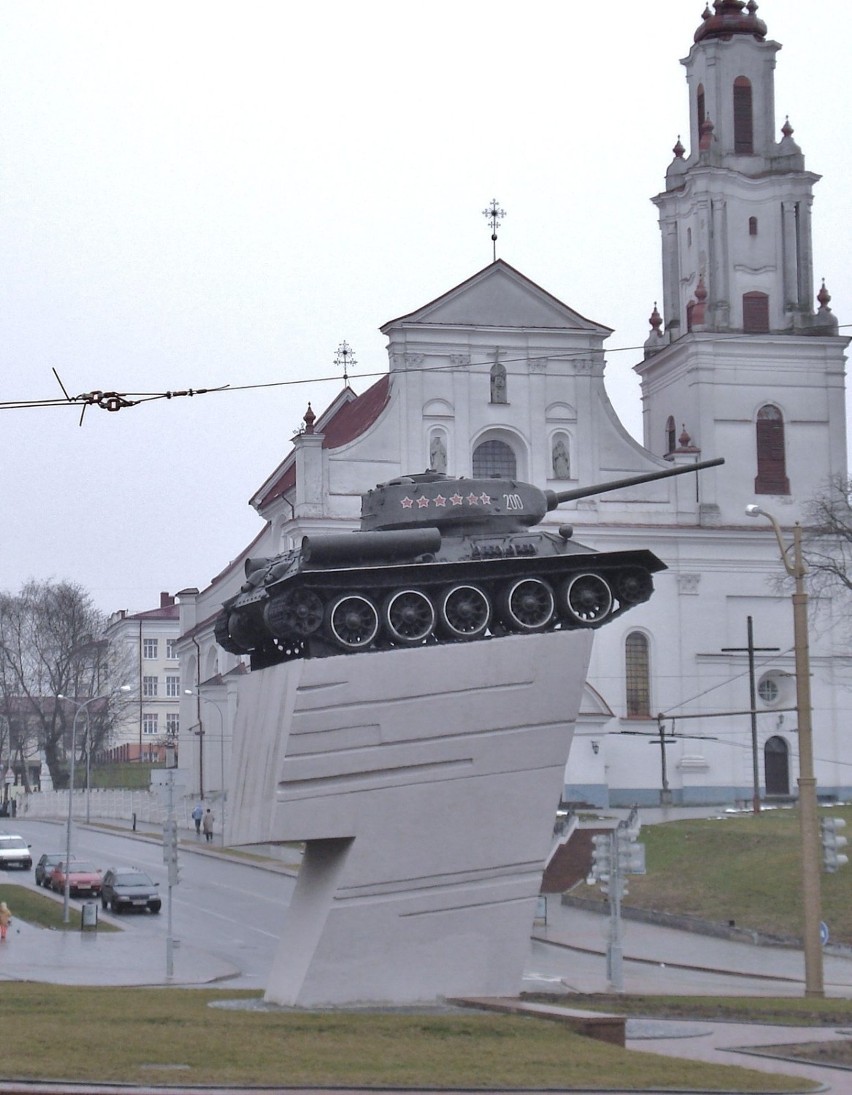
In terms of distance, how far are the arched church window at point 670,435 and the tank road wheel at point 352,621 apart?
1631 inches

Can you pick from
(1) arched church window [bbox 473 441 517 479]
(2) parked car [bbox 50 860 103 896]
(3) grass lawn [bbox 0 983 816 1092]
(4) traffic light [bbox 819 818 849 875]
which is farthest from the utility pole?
(3) grass lawn [bbox 0 983 816 1092]

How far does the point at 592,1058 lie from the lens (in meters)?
18.5

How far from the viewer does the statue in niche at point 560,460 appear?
62.8m

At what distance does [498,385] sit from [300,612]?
37202mm

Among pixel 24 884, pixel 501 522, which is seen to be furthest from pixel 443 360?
pixel 501 522

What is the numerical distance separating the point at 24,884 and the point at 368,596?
2725cm

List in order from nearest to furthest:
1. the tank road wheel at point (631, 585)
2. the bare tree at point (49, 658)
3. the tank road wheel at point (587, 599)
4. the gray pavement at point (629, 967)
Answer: the gray pavement at point (629, 967), the tank road wheel at point (587, 599), the tank road wheel at point (631, 585), the bare tree at point (49, 658)

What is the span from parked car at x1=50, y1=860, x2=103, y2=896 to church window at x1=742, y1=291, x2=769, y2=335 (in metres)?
29.7

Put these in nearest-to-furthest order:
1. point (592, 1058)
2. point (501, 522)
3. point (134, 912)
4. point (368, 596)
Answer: point (592, 1058), point (368, 596), point (501, 522), point (134, 912)

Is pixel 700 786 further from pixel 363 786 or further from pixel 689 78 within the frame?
pixel 363 786

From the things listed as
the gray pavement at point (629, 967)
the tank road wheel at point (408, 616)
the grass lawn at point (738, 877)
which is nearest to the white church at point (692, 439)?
the grass lawn at point (738, 877)

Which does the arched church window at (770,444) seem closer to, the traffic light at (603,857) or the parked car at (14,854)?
the parked car at (14,854)

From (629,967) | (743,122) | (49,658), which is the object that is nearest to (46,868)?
(629,967)

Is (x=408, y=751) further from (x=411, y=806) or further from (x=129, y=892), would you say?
(x=129, y=892)
